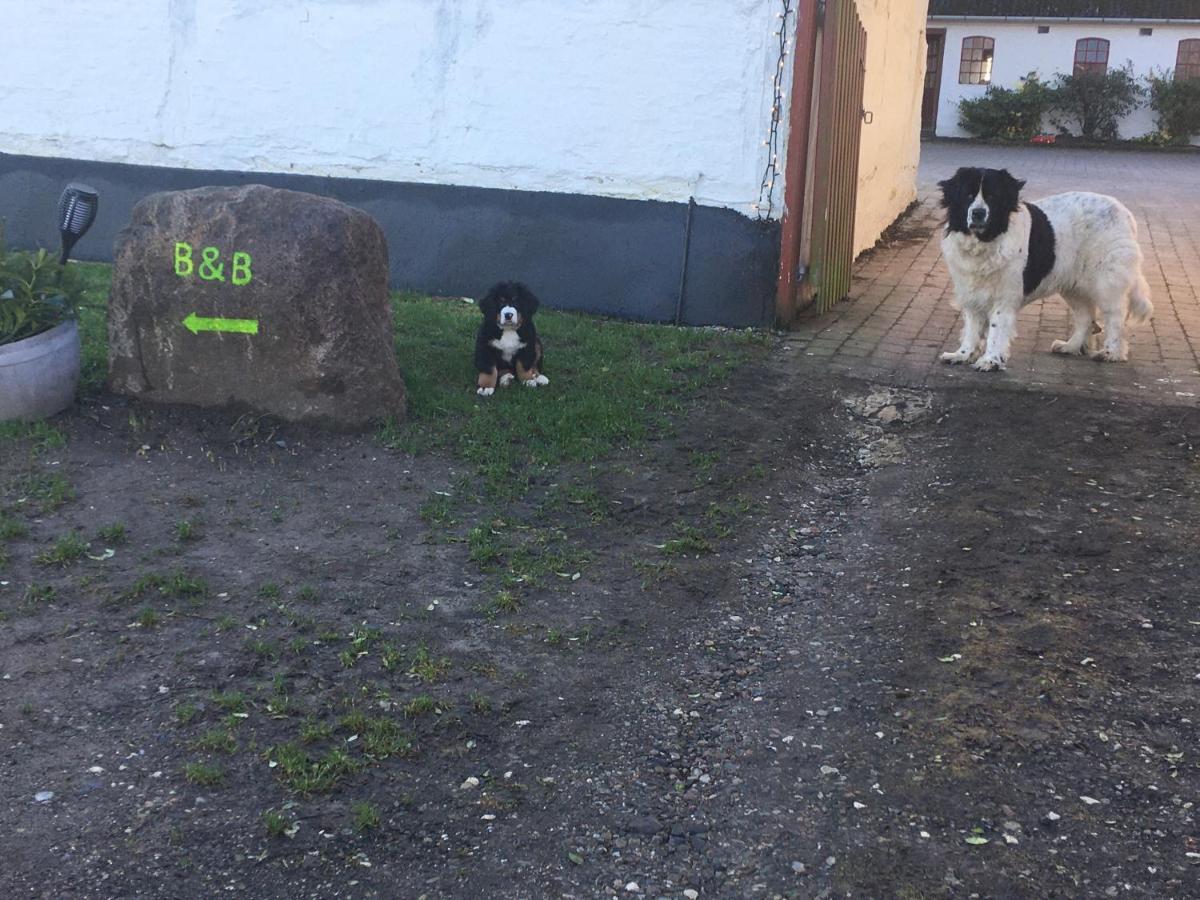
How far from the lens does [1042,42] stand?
3597cm

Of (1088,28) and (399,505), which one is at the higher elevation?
(1088,28)

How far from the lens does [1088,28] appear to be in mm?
35312

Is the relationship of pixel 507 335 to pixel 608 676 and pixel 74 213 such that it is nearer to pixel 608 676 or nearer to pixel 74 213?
pixel 74 213

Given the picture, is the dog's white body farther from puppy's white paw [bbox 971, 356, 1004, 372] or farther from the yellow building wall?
the yellow building wall

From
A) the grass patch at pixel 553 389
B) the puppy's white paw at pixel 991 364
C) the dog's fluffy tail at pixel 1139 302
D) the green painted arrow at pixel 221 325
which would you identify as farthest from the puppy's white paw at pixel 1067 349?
the green painted arrow at pixel 221 325

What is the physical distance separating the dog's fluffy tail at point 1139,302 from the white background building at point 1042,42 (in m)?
29.5

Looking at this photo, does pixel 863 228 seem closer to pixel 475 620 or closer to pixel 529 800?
pixel 475 620

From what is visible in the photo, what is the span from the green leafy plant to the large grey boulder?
0.26m

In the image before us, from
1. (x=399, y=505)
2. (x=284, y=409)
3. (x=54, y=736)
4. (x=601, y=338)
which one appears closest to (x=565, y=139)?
(x=601, y=338)

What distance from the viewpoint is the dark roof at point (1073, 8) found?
34656 millimetres

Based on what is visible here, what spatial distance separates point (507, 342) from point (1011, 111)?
31879 millimetres

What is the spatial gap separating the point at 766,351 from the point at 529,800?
5633 mm

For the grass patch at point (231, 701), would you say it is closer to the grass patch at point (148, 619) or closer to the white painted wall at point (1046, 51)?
the grass patch at point (148, 619)

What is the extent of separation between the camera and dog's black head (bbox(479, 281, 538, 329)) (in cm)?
673
